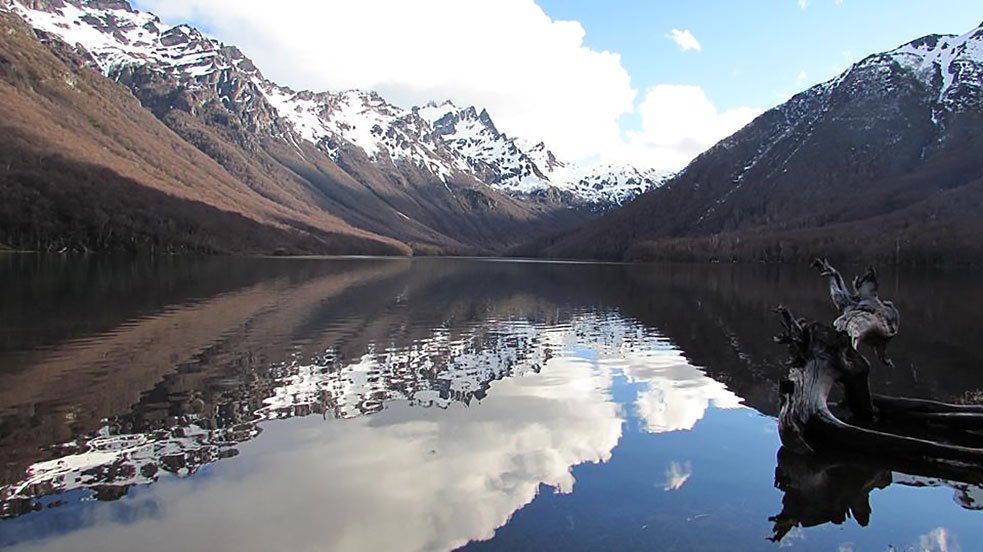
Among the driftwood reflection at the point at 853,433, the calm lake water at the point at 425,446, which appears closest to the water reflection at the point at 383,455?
the calm lake water at the point at 425,446

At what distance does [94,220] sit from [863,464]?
212 metres

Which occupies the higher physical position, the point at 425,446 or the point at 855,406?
the point at 855,406

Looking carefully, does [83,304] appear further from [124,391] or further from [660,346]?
[660,346]

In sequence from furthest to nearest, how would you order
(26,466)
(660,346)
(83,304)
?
(83,304) < (660,346) < (26,466)

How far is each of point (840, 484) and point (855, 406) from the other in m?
4.44

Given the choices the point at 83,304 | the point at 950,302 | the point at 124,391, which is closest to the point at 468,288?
the point at 83,304

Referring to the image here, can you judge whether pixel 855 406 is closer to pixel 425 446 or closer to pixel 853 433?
pixel 853 433

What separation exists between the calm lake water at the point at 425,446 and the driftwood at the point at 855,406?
23.8 inches

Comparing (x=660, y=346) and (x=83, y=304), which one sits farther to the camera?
(x=83, y=304)

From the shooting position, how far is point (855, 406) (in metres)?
20.1

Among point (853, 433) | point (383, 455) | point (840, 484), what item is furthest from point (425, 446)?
point (853, 433)

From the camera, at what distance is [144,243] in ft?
648

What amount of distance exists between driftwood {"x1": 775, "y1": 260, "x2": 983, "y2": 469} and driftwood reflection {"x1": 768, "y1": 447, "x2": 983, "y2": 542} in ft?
1.04

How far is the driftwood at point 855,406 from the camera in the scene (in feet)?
57.8
